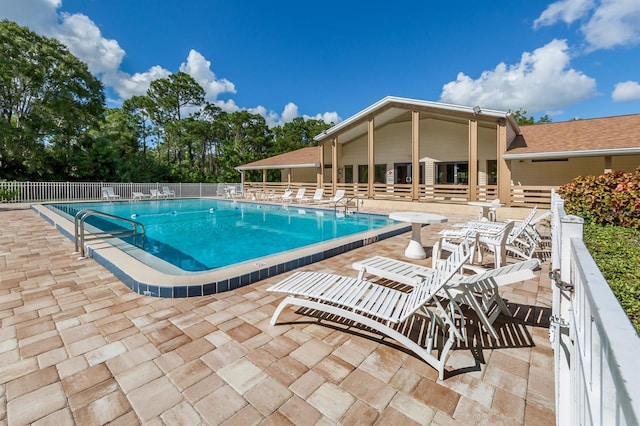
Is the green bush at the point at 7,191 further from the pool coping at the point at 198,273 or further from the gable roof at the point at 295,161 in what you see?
the pool coping at the point at 198,273

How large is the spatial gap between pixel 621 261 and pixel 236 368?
4009mm

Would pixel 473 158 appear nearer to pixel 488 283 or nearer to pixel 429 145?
pixel 429 145

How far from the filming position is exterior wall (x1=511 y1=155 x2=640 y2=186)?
13273mm

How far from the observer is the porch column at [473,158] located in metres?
13.8

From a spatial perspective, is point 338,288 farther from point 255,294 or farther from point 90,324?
point 90,324

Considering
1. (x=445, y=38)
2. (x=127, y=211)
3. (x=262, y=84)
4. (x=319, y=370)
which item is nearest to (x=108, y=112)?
(x=262, y=84)

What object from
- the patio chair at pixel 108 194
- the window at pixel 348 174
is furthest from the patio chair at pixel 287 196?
the patio chair at pixel 108 194

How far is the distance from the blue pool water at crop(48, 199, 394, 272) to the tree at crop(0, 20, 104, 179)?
8.23m

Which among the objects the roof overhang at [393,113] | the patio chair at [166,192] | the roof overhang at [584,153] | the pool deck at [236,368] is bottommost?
the pool deck at [236,368]

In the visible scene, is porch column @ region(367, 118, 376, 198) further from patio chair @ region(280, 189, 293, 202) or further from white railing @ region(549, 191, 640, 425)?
white railing @ region(549, 191, 640, 425)

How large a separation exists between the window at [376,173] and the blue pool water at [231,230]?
660 cm

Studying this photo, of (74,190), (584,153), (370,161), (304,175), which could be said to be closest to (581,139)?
(584,153)

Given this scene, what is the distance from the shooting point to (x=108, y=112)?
29.0 meters

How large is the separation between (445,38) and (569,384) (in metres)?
23.4
